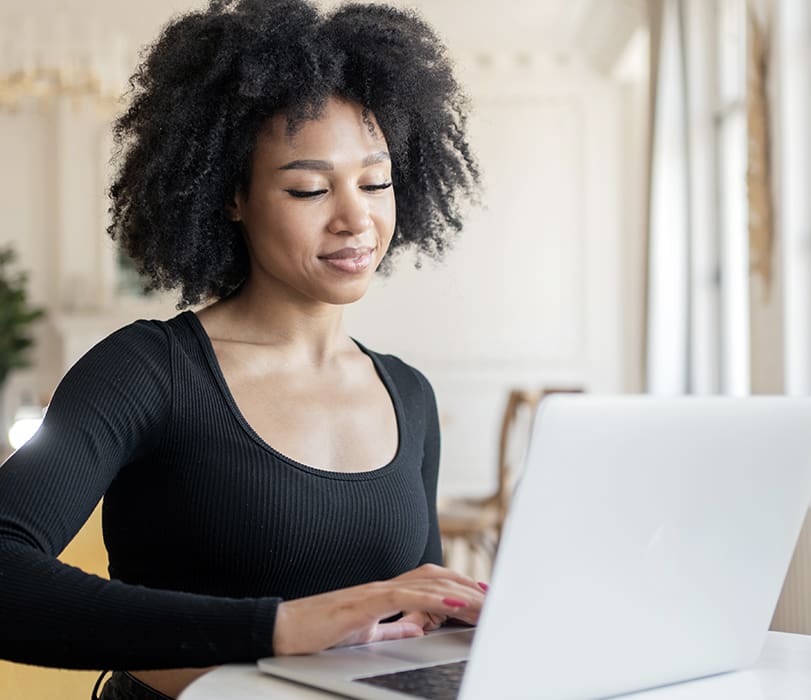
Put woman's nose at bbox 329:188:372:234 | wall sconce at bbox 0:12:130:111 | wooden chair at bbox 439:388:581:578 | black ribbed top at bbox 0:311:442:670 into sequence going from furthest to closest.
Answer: wall sconce at bbox 0:12:130:111
wooden chair at bbox 439:388:581:578
woman's nose at bbox 329:188:372:234
black ribbed top at bbox 0:311:442:670

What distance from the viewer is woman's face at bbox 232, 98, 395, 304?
1.36 metres

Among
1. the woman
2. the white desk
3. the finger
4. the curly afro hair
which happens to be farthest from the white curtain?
the finger

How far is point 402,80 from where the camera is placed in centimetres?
152

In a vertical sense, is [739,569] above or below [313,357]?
below

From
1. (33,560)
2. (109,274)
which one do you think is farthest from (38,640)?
(109,274)

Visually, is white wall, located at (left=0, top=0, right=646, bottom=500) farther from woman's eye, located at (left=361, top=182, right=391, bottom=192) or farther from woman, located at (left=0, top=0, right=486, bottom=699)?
woman's eye, located at (left=361, top=182, right=391, bottom=192)

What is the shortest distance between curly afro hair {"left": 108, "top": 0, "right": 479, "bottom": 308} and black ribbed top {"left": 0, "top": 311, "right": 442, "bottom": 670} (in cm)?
16

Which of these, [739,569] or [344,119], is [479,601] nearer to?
[739,569]


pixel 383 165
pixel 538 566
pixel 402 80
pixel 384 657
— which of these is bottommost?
pixel 384 657

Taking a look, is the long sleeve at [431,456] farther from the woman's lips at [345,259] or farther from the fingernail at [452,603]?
the fingernail at [452,603]

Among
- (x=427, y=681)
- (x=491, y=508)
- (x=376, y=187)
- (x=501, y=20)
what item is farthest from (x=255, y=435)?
(x=501, y=20)

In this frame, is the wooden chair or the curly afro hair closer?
the curly afro hair

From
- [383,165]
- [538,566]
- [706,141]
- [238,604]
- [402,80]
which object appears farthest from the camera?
[706,141]

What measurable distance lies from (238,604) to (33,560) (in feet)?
0.62
